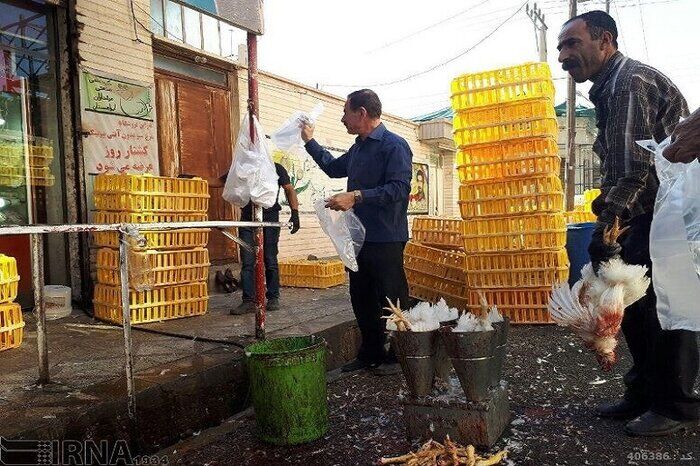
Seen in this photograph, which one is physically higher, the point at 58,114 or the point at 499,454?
the point at 58,114

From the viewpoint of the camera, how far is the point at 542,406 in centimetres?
353

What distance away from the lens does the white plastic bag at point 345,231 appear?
14.4 feet

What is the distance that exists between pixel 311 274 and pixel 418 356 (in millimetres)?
5506

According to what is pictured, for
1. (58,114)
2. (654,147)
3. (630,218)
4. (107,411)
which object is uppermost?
(58,114)

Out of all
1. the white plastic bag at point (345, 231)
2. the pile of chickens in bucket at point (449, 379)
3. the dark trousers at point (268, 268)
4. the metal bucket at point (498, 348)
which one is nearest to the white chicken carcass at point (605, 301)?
the metal bucket at point (498, 348)

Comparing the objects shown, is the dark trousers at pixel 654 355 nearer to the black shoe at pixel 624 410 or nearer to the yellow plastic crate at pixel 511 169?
the black shoe at pixel 624 410

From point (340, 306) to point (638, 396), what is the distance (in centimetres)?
382

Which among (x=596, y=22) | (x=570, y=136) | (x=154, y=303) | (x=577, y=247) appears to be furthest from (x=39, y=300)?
(x=570, y=136)

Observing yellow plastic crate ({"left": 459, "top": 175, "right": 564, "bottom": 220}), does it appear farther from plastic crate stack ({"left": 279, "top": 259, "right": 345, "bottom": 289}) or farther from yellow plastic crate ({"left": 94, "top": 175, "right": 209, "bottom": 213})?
yellow plastic crate ({"left": 94, "top": 175, "right": 209, "bottom": 213})

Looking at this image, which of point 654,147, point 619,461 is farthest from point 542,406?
point 654,147

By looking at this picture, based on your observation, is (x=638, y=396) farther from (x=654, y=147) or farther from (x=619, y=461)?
(x=654, y=147)

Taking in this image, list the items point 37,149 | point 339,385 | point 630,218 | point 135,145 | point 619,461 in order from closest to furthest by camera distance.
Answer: point 619,461, point 630,218, point 339,385, point 37,149, point 135,145

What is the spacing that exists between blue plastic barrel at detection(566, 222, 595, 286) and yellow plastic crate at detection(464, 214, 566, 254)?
0.78 metres

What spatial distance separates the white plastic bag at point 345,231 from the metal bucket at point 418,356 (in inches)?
57.5
